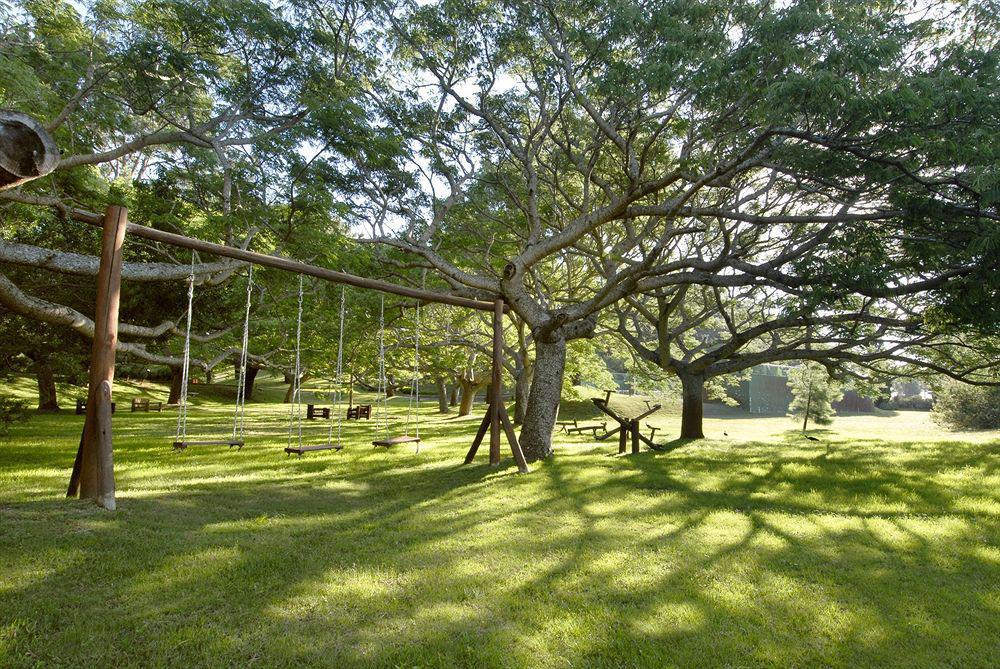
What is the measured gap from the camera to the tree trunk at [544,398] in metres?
11.2

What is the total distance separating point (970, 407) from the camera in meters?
25.6

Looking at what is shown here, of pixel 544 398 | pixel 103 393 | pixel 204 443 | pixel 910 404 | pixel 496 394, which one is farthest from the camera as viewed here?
pixel 910 404

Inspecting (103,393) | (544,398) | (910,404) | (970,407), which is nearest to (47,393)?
(103,393)

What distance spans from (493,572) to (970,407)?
99.8ft

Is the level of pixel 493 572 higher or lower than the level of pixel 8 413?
lower

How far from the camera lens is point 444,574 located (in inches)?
179

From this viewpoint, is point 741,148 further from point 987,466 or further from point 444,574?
point 444,574

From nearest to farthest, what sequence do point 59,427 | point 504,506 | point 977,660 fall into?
point 977,660, point 504,506, point 59,427

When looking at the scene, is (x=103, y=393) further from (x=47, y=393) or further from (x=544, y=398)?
(x=47, y=393)

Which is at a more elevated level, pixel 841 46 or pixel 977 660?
pixel 841 46

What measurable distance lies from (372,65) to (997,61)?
454 inches

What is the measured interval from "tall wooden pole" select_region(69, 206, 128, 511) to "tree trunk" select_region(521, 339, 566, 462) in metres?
7.26

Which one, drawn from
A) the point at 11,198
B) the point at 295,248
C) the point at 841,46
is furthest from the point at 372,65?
the point at 841,46

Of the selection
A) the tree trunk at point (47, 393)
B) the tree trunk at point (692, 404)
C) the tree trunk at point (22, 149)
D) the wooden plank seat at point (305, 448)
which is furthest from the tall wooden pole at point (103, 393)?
the tree trunk at point (47, 393)
